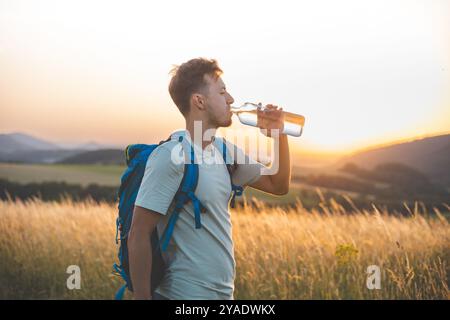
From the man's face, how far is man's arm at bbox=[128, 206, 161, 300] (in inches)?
24.1

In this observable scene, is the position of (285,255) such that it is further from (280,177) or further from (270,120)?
(270,120)

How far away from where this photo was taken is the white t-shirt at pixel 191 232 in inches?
98.9

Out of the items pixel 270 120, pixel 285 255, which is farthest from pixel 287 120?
pixel 285 255

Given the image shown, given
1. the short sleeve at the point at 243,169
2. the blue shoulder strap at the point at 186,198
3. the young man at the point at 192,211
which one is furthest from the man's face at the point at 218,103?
the blue shoulder strap at the point at 186,198

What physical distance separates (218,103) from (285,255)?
3.36 meters

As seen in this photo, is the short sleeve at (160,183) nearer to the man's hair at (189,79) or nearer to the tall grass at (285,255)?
the man's hair at (189,79)

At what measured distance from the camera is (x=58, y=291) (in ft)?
21.7

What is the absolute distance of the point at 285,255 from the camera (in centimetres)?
592

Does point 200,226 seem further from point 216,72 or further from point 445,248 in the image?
point 445,248

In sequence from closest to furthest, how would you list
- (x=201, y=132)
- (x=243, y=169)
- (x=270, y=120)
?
(x=201, y=132) → (x=243, y=169) → (x=270, y=120)

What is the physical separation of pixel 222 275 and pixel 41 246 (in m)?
5.40

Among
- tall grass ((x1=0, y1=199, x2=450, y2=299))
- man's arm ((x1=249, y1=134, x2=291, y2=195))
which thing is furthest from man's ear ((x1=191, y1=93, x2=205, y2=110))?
tall grass ((x1=0, y1=199, x2=450, y2=299))
